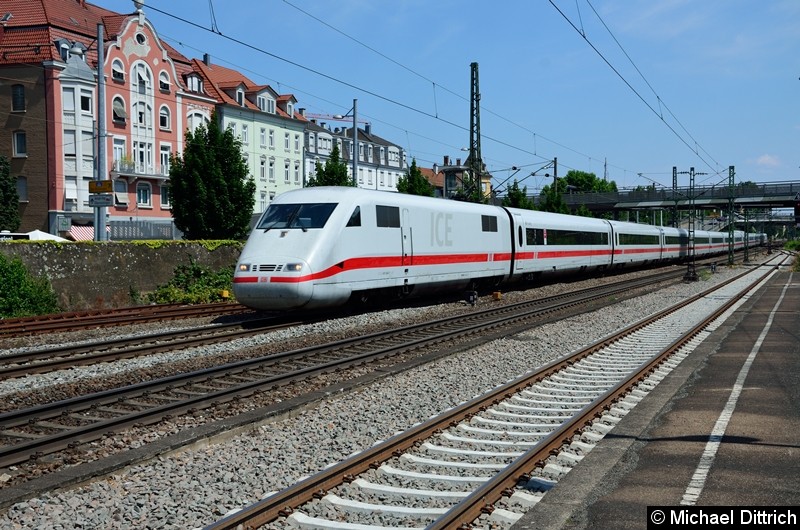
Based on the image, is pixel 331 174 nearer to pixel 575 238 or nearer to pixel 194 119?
pixel 575 238

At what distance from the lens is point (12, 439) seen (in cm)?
812

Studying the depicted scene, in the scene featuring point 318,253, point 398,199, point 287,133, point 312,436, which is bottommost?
point 312,436

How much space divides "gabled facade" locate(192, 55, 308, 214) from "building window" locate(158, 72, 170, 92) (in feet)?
13.7

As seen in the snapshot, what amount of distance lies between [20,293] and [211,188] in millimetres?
14395

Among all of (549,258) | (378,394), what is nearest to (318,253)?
(378,394)

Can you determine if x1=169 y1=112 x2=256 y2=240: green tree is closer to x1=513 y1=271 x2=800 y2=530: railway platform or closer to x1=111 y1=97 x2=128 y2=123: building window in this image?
x1=111 y1=97 x2=128 y2=123: building window

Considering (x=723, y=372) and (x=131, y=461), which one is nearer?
(x=131, y=461)

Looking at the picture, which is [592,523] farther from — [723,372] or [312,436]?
[723,372]

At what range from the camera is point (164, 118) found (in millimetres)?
53500

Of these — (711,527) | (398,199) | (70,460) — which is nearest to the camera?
(711,527)

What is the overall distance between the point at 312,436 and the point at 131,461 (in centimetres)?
201

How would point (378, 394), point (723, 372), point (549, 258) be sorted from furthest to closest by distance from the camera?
point (549, 258) < point (723, 372) < point (378, 394)

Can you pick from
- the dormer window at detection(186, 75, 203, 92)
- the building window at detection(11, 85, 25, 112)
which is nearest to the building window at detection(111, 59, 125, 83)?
the building window at detection(11, 85, 25, 112)

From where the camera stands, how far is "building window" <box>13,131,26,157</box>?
46969 millimetres
